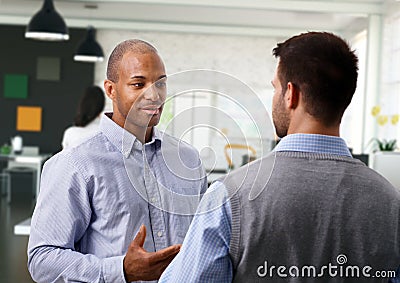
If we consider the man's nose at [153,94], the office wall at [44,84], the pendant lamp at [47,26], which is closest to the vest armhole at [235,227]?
the man's nose at [153,94]

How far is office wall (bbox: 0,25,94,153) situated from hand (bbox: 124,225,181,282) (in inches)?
502

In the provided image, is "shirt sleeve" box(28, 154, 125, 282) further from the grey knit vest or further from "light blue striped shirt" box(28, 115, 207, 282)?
the grey knit vest

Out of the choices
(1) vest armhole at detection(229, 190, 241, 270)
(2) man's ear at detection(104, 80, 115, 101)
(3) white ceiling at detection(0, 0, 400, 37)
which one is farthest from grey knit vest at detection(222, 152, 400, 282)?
(3) white ceiling at detection(0, 0, 400, 37)

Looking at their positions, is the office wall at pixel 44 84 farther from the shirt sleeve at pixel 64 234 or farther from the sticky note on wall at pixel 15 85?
the shirt sleeve at pixel 64 234

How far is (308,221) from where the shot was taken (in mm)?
1336

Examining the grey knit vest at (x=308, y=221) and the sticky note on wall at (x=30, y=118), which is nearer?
the grey knit vest at (x=308, y=221)

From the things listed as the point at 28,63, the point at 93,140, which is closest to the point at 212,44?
the point at 28,63

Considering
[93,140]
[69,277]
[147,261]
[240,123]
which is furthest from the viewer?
[93,140]

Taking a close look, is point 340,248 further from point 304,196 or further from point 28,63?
point 28,63

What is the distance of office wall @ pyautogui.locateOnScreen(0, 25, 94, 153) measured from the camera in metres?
14.1

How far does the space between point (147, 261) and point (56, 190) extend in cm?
30

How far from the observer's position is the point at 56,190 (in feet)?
5.75

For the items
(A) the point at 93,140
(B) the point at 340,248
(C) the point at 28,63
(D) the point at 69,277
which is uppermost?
(C) the point at 28,63

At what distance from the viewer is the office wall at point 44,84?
14.1 metres
